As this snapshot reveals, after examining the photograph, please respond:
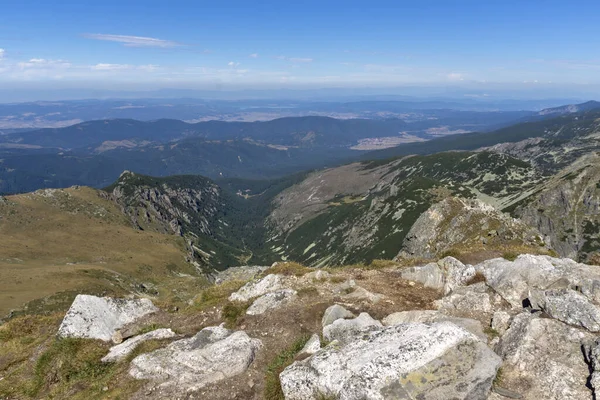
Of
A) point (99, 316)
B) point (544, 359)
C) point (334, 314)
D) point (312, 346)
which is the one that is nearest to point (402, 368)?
point (312, 346)

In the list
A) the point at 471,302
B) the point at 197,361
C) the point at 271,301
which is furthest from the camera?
the point at 271,301

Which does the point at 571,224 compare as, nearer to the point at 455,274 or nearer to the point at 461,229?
the point at 461,229

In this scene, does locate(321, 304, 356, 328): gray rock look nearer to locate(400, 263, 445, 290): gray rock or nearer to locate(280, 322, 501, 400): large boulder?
locate(280, 322, 501, 400): large boulder

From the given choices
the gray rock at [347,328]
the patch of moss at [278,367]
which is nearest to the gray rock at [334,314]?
the gray rock at [347,328]

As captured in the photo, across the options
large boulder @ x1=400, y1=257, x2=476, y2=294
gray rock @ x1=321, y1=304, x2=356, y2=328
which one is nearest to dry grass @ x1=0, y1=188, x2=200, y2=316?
gray rock @ x1=321, y1=304, x2=356, y2=328

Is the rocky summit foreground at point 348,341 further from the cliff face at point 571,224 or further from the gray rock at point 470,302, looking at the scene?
the cliff face at point 571,224

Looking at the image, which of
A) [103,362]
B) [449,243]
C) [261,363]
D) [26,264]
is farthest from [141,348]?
[26,264]
